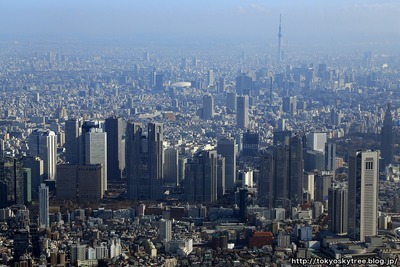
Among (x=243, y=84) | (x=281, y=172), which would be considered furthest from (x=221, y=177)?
(x=243, y=84)

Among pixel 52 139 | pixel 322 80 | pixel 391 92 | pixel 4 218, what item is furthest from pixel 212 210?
pixel 322 80

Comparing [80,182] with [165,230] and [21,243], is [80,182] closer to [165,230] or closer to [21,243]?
[165,230]

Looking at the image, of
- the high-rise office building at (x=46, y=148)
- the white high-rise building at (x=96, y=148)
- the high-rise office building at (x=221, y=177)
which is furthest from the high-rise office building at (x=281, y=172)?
the high-rise office building at (x=46, y=148)

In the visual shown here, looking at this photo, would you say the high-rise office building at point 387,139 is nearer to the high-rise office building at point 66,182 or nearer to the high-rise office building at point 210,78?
the high-rise office building at point 66,182

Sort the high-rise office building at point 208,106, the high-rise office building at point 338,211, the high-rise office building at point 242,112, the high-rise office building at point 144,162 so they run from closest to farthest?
the high-rise office building at point 338,211 → the high-rise office building at point 144,162 → the high-rise office building at point 242,112 → the high-rise office building at point 208,106

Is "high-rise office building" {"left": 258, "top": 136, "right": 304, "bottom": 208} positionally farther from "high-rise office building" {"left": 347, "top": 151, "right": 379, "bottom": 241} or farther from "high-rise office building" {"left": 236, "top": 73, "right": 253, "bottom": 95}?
"high-rise office building" {"left": 236, "top": 73, "right": 253, "bottom": 95}

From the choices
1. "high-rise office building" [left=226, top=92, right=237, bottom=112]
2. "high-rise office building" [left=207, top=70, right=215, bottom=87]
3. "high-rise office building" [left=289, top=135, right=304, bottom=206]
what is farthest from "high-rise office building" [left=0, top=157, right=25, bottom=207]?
"high-rise office building" [left=207, top=70, right=215, bottom=87]
